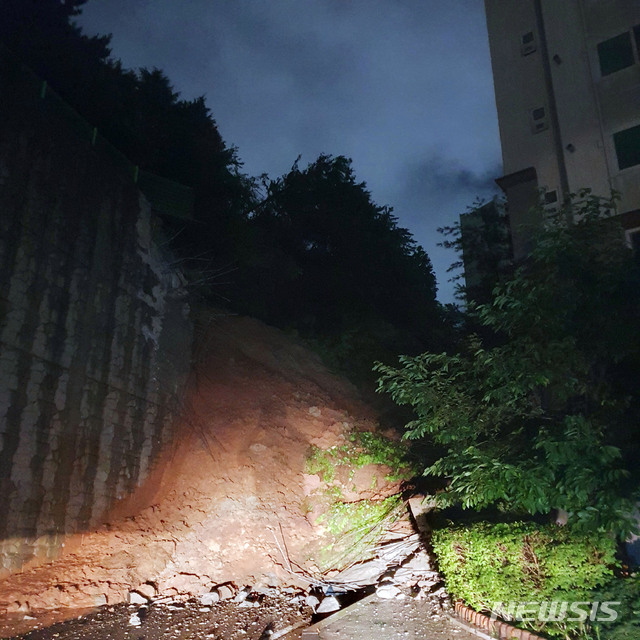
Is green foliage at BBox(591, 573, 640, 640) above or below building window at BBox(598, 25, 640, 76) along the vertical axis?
below

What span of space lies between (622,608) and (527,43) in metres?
15.5

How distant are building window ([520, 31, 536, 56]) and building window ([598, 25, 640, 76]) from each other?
218cm

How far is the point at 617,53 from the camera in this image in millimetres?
12391

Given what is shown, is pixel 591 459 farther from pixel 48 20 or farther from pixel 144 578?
pixel 48 20

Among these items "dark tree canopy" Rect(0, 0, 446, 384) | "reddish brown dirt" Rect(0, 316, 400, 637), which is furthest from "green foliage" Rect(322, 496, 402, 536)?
"dark tree canopy" Rect(0, 0, 446, 384)

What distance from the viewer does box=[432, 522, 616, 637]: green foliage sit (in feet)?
15.2

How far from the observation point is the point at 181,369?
A: 1025 cm

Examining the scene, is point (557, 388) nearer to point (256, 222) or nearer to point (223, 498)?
point (223, 498)

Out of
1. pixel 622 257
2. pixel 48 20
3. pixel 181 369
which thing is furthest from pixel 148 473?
pixel 48 20

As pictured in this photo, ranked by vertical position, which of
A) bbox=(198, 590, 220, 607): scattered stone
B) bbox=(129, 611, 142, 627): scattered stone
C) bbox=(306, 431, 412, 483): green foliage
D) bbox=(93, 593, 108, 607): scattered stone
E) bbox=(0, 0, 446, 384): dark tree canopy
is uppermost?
bbox=(0, 0, 446, 384): dark tree canopy

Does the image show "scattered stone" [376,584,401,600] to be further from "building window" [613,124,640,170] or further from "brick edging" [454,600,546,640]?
"building window" [613,124,640,170]

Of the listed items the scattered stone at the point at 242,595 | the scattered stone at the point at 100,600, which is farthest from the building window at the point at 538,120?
the scattered stone at the point at 100,600

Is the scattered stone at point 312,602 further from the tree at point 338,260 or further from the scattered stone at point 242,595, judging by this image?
the tree at point 338,260

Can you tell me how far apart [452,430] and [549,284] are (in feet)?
6.96
